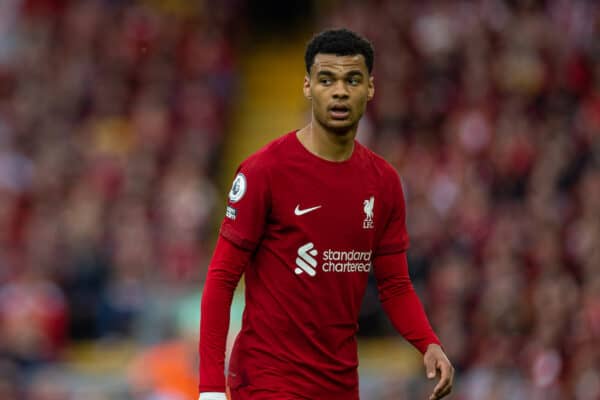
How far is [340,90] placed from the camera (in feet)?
18.2

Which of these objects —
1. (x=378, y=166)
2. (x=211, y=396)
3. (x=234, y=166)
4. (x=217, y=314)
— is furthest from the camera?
(x=234, y=166)

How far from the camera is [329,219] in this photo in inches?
222

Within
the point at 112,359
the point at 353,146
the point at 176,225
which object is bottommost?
the point at 112,359

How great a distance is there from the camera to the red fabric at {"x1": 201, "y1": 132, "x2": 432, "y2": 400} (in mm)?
5539

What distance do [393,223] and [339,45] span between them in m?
0.82

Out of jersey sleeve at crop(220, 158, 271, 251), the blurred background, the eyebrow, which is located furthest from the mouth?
the blurred background

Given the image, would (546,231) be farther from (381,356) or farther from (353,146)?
(353,146)

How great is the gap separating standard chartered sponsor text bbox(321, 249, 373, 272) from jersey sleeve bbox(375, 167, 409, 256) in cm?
15

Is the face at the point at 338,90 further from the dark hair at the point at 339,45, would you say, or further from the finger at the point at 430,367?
the finger at the point at 430,367

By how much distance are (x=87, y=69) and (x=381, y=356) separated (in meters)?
5.18

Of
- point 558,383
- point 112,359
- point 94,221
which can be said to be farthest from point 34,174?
point 558,383

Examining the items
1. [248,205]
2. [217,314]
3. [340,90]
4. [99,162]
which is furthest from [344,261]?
[99,162]

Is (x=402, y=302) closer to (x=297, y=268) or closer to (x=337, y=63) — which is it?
(x=297, y=268)

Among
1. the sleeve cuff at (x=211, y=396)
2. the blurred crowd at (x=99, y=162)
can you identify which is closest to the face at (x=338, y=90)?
the sleeve cuff at (x=211, y=396)
